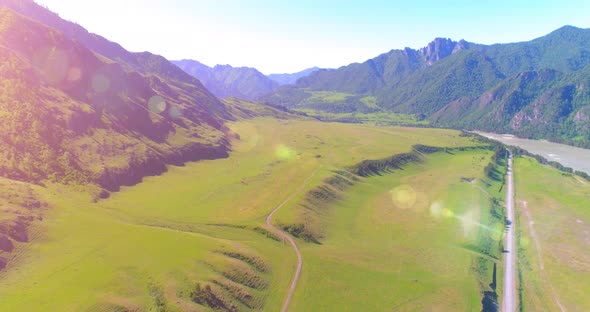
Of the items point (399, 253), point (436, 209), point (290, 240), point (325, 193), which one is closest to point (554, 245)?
point (436, 209)

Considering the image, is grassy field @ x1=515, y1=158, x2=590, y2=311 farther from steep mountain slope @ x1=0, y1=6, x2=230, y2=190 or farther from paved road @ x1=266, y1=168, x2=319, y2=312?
steep mountain slope @ x1=0, y1=6, x2=230, y2=190

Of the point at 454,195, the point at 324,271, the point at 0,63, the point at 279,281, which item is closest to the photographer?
the point at 279,281

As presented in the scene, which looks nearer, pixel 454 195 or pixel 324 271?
pixel 324 271

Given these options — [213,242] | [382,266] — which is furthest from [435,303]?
[213,242]

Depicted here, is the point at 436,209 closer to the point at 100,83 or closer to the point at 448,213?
the point at 448,213

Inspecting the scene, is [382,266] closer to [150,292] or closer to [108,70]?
[150,292]

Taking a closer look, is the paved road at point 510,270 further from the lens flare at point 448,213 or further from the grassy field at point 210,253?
the lens flare at point 448,213
